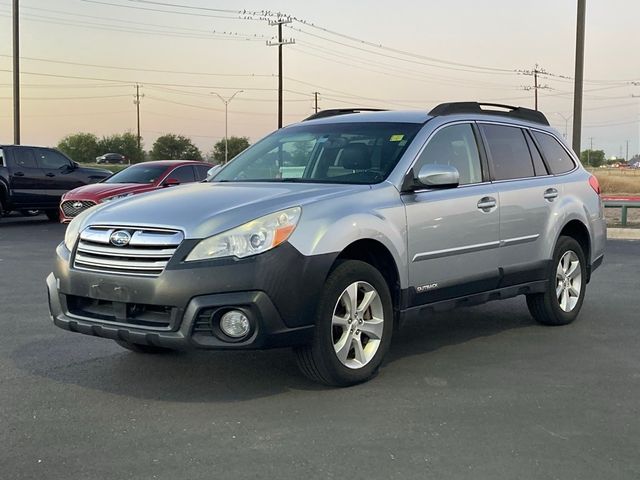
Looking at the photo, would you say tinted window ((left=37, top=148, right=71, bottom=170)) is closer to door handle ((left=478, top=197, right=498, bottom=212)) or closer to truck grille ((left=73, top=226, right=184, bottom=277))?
truck grille ((left=73, top=226, right=184, bottom=277))

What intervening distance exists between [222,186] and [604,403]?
287 cm

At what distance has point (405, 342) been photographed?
6.12 metres

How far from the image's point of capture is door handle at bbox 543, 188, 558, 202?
6484 millimetres

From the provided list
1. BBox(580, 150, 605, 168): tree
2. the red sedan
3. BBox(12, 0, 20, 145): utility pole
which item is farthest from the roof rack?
BBox(580, 150, 605, 168): tree

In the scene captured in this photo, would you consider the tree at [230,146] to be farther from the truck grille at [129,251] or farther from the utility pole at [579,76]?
the truck grille at [129,251]

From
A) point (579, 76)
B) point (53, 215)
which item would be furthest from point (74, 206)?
point (579, 76)

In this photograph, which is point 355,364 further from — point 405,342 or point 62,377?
point 62,377

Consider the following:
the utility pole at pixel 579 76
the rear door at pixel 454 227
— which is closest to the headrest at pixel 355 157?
the rear door at pixel 454 227

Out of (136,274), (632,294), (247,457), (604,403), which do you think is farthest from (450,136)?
(632,294)

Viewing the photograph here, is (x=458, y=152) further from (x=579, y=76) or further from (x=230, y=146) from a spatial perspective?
(x=230, y=146)

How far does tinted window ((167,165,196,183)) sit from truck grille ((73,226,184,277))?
35.5 ft

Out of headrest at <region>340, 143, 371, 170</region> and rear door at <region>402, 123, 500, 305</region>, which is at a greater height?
headrest at <region>340, 143, 371, 170</region>

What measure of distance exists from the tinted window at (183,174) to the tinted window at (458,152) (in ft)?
33.1

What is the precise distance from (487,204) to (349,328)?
5.70ft
